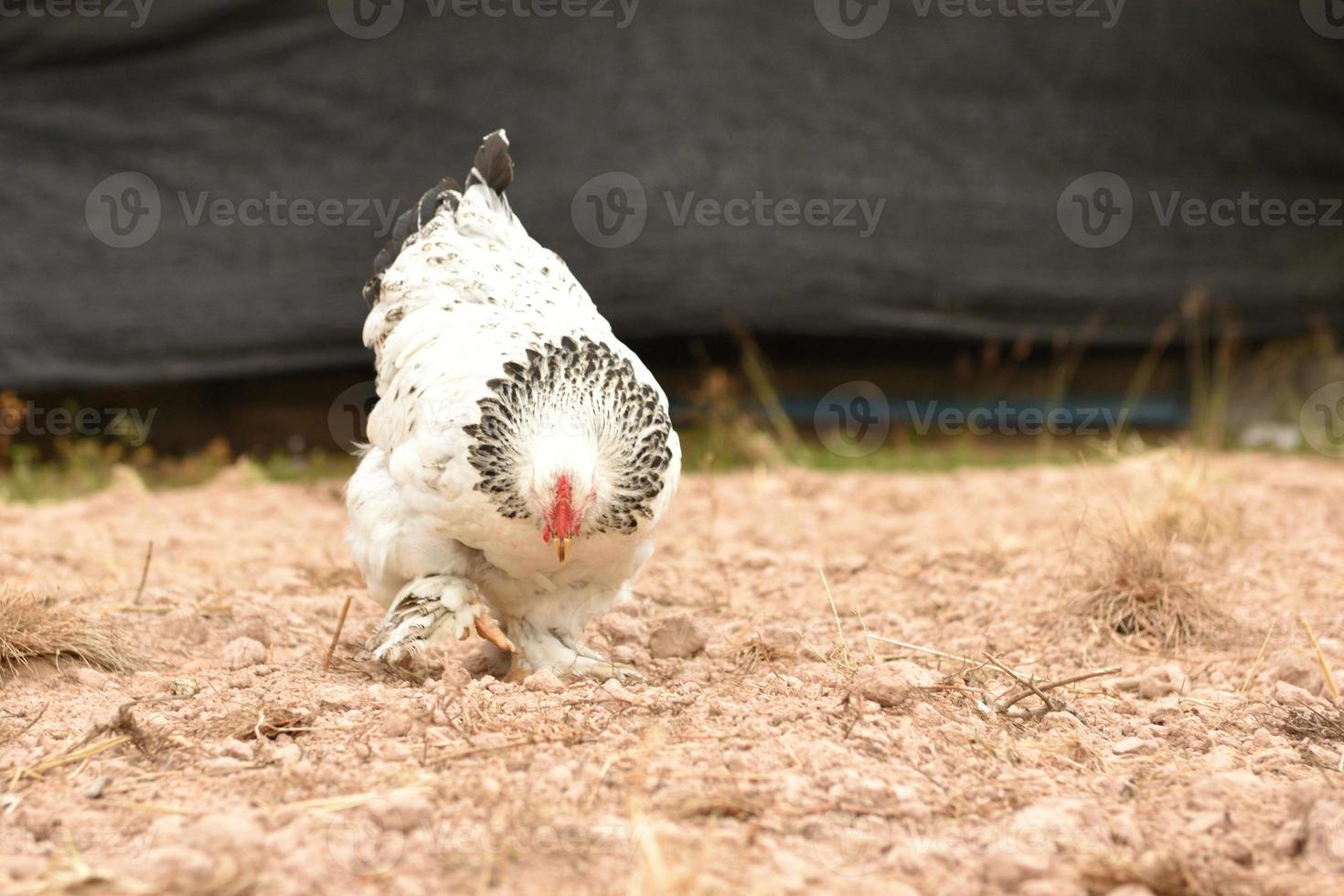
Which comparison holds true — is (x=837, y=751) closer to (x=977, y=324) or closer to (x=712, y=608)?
(x=712, y=608)

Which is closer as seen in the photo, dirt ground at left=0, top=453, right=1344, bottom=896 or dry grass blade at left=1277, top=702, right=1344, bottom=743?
dirt ground at left=0, top=453, right=1344, bottom=896

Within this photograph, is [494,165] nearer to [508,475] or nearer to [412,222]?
[412,222]

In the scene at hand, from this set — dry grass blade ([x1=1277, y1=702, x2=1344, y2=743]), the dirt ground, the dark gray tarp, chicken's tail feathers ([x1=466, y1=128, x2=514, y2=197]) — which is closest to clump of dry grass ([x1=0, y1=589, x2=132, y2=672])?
the dirt ground

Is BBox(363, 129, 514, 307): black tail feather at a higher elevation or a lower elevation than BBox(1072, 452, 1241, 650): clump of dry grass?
higher

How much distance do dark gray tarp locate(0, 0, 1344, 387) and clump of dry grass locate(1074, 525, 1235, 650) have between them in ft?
9.72

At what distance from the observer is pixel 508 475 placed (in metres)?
2.83

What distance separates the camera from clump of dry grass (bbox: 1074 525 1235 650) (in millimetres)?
3473

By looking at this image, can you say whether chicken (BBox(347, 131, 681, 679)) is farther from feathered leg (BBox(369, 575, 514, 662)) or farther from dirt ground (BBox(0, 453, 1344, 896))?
dirt ground (BBox(0, 453, 1344, 896))

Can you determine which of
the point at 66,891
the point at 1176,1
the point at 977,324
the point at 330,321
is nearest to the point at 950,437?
the point at 977,324

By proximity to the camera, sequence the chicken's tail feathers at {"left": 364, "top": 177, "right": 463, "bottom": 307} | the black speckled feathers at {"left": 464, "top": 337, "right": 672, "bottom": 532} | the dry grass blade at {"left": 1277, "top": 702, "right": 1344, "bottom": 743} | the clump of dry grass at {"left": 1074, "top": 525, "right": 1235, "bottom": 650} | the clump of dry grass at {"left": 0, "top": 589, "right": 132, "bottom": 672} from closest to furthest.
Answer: the dry grass blade at {"left": 1277, "top": 702, "right": 1344, "bottom": 743}, the black speckled feathers at {"left": 464, "top": 337, "right": 672, "bottom": 532}, the clump of dry grass at {"left": 0, "top": 589, "right": 132, "bottom": 672}, the clump of dry grass at {"left": 1074, "top": 525, "right": 1235, "bottom": 650}, the chicken's tail feathers at {"left": 364, "top": 177, "right": 463, "bottom": 307}

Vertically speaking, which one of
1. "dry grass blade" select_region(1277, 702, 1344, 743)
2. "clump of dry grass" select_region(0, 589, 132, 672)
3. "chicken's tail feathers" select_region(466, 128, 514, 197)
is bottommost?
"clump of dry grass" select_region(0, 589, 132, 672)

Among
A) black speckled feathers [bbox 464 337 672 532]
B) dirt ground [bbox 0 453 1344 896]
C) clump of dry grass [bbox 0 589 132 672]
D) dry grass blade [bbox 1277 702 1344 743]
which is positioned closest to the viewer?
dirt ground [bbox 0 453 1344 896]

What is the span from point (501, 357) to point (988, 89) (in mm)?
4371

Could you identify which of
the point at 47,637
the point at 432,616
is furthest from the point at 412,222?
the point at 47,637
